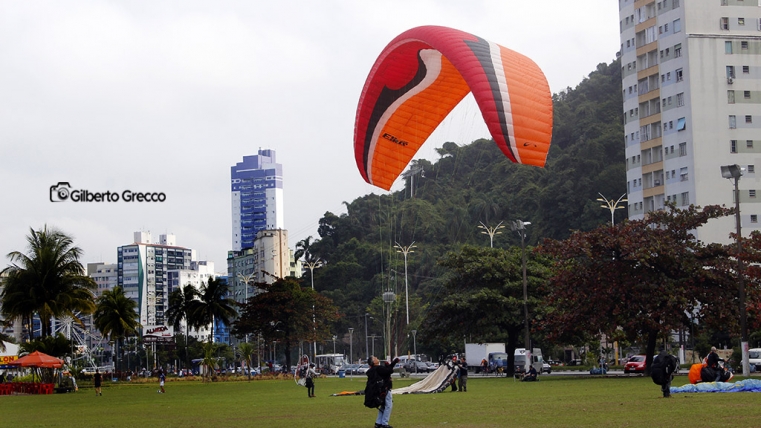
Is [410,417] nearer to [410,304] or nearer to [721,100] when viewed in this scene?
[721,100]

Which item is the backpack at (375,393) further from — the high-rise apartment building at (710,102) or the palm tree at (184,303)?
the high-rise apartment building at (710,102)

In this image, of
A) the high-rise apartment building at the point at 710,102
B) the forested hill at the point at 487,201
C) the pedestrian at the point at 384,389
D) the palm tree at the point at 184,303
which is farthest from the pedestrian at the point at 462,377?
the forested hill at the point at 487,201

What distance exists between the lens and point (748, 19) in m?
68.9

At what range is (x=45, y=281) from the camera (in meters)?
47.7

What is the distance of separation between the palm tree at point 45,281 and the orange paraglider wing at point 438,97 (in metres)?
26.0

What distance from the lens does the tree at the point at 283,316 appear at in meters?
64.4

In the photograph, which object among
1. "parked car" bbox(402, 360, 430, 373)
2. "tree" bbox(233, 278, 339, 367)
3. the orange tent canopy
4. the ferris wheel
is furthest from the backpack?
"tree" bbox(233, 278, 339, 367)

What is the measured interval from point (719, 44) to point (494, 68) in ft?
172

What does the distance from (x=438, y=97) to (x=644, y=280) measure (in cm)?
1266

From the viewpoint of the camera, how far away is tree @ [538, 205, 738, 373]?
112ft

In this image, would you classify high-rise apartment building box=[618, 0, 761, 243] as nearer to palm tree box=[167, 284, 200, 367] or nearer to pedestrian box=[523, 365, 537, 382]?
pedestrian box=[523, 365, 537, 382]

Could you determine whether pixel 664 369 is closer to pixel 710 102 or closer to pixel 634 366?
pixel 634 366

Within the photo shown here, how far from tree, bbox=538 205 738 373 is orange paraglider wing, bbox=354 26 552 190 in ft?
36.2

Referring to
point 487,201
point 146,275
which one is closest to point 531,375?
point 487,201
